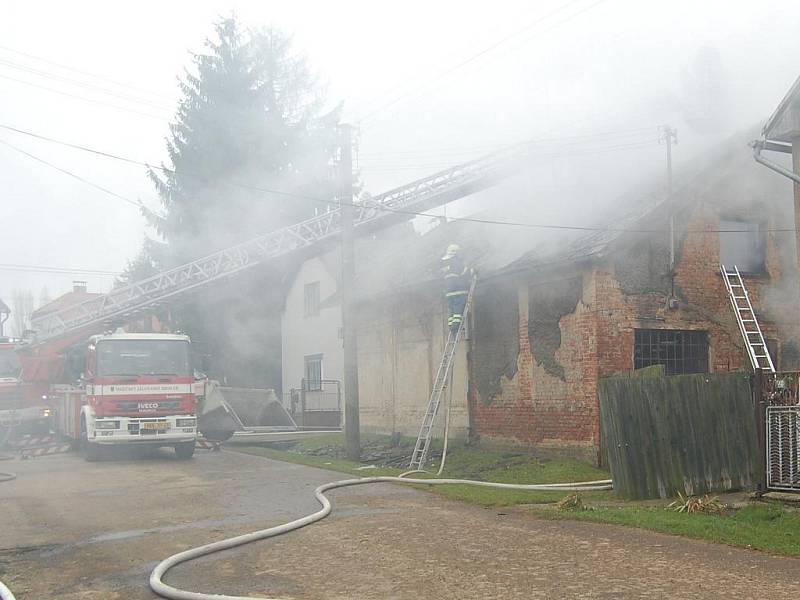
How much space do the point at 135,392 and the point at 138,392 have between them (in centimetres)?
5

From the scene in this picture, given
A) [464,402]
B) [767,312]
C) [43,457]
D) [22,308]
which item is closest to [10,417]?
[43,457]

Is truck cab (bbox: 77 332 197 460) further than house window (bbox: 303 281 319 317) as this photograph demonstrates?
No

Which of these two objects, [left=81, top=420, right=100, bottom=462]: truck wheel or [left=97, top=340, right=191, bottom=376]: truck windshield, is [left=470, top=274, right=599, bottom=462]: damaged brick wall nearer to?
[left=97, top=340, right=191, bottom=376]: truck windshield

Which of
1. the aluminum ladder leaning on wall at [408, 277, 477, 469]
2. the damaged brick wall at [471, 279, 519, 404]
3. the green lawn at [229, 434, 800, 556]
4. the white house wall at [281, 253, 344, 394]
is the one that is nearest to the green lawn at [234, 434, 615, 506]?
the green lawn at [229, 434, 800, 556]

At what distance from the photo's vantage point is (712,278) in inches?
559

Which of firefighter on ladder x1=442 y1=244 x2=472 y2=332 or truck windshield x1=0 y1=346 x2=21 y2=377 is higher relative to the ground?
firefighter on ladder x1=442 y1=244 x2=472 y2=332

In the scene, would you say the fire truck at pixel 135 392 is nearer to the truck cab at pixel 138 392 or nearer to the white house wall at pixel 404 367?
the truck cab at pixel 138 392

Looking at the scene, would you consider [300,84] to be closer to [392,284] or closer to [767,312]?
[392,284]

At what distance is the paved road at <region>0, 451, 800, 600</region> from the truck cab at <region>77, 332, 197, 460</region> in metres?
4.19

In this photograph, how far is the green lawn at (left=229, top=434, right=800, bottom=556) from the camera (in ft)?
24.6

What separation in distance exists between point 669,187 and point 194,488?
895 centimetres

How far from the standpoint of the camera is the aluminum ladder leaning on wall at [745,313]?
45.7ft

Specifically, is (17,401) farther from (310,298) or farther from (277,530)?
(277,530)

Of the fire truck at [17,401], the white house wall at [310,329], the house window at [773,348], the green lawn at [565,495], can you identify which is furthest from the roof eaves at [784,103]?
the white house wall at [310,329]
